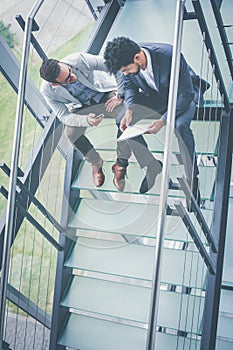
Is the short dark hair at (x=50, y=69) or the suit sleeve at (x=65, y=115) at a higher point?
the short dark hair at (x=50, y=69)

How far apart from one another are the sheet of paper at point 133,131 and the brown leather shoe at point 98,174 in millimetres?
199

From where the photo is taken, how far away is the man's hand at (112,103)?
103 inches

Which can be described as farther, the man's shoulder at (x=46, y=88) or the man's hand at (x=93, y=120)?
the man's hand at (x=93, y=120)

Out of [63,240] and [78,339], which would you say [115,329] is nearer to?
[78,339]

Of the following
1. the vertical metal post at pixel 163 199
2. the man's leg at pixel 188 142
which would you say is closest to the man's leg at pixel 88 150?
the man's leg at pixel 188 142

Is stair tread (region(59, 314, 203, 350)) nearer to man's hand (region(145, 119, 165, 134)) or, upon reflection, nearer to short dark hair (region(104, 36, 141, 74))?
man's hand (region(145, 119, 165, 134))

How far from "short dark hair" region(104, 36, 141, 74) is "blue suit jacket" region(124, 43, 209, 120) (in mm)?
57

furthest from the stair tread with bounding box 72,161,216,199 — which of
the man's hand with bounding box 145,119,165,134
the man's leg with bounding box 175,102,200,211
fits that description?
the man's hand with bounding box 145,119,165,134

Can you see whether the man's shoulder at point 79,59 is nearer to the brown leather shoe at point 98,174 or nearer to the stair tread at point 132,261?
the brown leather shoe at point 98,174

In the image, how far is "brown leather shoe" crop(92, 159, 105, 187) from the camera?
272 cm

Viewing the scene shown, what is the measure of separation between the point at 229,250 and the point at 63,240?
869mm

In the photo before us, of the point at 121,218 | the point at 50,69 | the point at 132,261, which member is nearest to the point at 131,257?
the point at 132,261

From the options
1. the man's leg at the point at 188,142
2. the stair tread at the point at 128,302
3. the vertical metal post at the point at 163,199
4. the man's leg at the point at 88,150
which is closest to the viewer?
the vertical metal post at the point at 163,199

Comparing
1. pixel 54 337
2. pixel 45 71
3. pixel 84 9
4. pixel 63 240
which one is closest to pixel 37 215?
pixel 63 240
